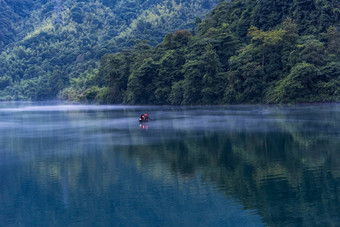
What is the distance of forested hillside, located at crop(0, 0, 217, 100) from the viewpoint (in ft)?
424

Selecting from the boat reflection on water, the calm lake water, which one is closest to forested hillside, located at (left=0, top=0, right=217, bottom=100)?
the boat reflection on water

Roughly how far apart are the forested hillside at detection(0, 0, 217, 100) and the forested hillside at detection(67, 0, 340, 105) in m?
51.3

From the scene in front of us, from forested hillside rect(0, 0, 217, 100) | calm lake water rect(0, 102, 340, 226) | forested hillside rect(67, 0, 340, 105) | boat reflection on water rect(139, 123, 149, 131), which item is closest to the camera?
calm lake water rect(0, 102, 340, 226)

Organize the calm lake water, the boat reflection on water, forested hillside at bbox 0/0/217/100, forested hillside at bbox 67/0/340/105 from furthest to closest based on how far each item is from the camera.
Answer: forested hillside at bbox 0/0/217/100, forested hillside at bbox 67/0/340/105, the boat reflection on water, the calm lake water

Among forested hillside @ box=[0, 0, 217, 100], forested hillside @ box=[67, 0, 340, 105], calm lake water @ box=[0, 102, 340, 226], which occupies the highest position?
forested hillside @ box=[0, 0, 217, 100]

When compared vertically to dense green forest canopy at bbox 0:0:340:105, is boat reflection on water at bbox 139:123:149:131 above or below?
below

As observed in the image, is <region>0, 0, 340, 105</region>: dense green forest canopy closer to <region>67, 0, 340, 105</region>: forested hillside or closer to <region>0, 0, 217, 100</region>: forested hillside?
<region>67, 0, 340, 105</region>: forested hillside

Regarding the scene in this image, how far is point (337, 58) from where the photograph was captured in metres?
56.9

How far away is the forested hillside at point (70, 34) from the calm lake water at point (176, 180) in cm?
9875

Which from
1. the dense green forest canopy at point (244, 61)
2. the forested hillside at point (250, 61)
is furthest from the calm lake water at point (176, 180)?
the dense green forest canopy at point (244, 61)

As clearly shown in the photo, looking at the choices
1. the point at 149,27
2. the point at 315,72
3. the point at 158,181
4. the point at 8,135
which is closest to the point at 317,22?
the point at 315,72

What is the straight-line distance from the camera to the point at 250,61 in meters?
60.4

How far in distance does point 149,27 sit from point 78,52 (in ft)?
81.1

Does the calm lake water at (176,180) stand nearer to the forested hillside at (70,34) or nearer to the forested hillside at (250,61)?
the forested hillside at (250,61)
